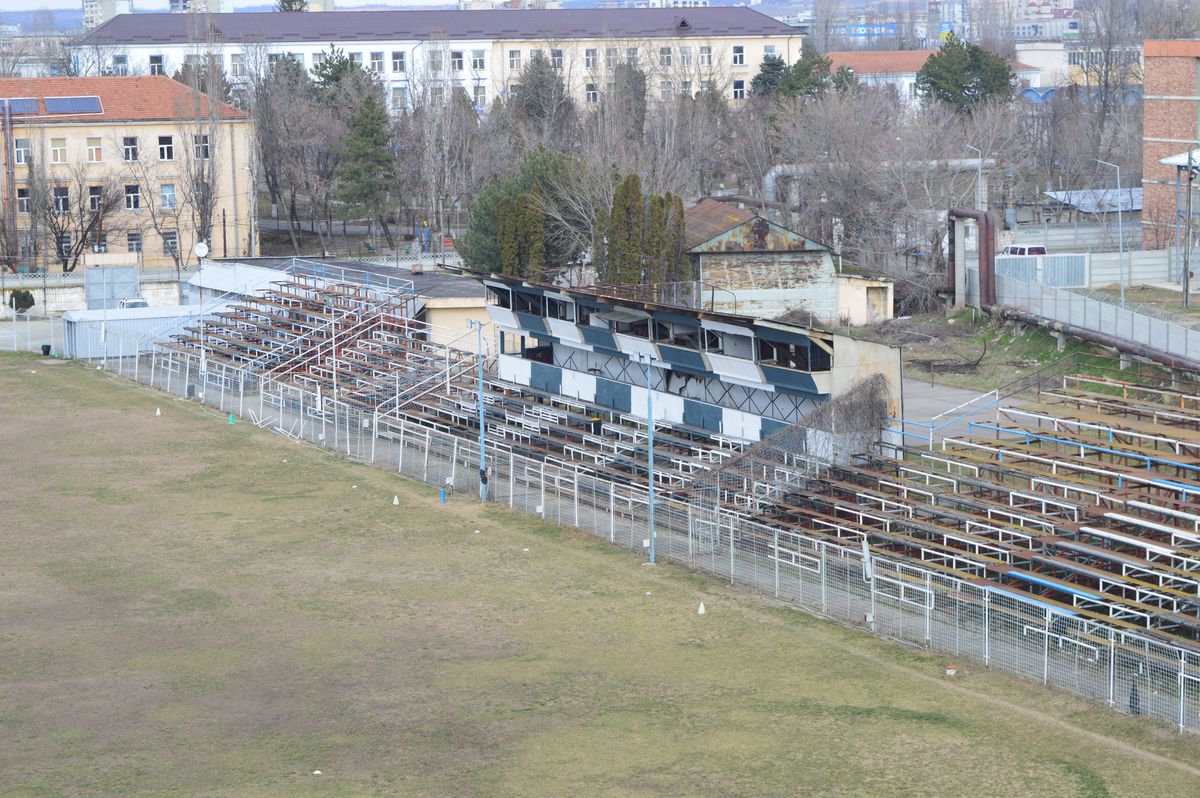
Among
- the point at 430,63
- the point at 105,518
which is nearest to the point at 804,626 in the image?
the point at 105,518

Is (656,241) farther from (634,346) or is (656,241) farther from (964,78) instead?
(964,78)

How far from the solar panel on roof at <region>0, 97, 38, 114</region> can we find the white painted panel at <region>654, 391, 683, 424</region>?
49411 millimetres

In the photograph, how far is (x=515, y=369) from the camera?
154 feet

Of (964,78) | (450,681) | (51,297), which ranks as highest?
(964,78)

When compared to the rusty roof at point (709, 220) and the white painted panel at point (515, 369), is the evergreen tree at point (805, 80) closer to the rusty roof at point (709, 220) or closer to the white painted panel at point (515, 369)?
the rusty roof at point (709, 220)

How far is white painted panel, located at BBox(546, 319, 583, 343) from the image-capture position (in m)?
43.8

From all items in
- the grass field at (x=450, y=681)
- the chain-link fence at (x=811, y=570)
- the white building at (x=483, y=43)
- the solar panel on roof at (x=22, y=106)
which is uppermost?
the white building at (x=483, y=43)

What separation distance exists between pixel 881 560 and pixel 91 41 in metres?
102

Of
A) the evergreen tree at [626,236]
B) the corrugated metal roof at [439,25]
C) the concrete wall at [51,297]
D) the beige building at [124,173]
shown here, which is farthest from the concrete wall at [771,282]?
the corrugated metal roof at [439,25]

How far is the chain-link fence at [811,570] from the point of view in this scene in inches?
925

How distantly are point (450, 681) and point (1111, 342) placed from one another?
26.3m

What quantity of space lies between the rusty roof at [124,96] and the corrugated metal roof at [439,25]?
30801 mm

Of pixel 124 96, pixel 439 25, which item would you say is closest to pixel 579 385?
pixel 124 96

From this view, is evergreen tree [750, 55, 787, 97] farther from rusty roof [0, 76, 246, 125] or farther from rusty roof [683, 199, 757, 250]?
rusty roof [683, 199, 757, 250]
